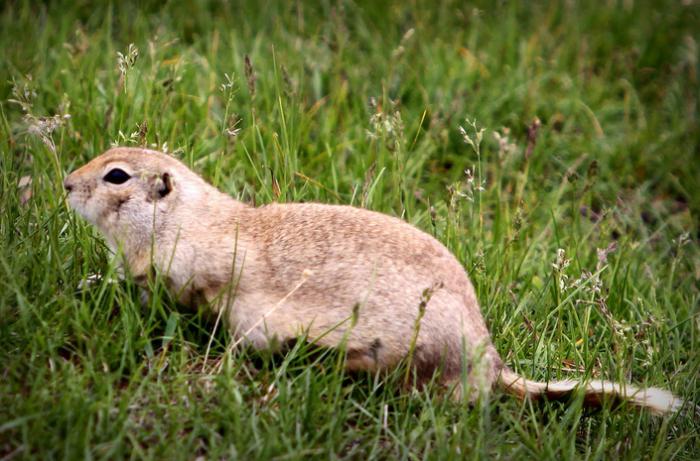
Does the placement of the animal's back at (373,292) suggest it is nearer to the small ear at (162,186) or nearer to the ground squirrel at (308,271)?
the ground squirrel at (308,271)

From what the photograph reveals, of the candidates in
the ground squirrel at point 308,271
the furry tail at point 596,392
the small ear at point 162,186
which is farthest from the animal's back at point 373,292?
the small ear at point 162,186

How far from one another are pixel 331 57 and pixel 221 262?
9.71 ft

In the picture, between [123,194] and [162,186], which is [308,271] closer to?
[162,186]

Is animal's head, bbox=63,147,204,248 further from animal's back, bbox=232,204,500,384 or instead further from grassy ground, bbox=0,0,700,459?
animal's back, bbox=232,204,500,384

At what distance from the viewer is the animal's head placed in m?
4.05

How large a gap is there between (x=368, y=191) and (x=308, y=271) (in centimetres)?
127

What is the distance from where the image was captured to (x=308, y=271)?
12.5ft

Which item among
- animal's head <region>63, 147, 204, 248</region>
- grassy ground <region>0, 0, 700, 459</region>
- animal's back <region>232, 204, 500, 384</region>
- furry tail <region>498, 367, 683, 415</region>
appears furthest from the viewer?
animal's head <region>63, 147, 204, 248</region>

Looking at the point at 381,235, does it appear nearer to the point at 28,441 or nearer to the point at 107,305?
the point at 107,305

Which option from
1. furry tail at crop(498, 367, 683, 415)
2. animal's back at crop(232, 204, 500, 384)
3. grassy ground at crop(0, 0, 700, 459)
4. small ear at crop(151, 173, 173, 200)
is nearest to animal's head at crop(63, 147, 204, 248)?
small ear at crop(151, 173, 173, 200)

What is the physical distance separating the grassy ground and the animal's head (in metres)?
0.17

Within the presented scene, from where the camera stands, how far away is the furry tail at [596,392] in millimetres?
3857

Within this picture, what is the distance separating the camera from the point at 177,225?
13.3 ft

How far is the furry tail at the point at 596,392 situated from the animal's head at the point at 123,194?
5.71 feet
